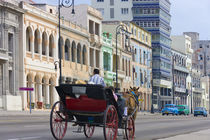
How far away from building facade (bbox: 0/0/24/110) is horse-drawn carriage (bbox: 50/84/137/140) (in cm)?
3474

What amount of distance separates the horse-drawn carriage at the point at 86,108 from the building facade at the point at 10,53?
34744 mm

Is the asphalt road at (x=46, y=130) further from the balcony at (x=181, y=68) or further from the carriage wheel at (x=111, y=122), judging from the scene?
the balcony at (x=181, y=68)

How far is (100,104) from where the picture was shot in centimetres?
1386

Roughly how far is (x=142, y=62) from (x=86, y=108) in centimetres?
7984

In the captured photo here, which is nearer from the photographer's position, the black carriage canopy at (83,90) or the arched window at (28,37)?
the black carriage canopy at (83,90)

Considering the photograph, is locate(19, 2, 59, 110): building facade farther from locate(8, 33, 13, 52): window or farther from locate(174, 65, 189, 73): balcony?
locate(174, 65, 189, 73): balcony

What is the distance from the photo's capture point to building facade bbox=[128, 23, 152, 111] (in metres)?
88.9

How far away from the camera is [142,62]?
93.6m

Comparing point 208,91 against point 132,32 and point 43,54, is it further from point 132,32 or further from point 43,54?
point 43,54

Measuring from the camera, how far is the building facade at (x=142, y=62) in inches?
A: 3501

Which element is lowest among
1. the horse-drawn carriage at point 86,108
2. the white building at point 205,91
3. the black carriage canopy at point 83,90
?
the white building at point 205,91

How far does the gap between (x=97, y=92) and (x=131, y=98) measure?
134 inches

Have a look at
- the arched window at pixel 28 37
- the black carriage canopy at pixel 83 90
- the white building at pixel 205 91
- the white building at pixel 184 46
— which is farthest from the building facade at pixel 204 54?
the black carriage canopy at pixel 83 90

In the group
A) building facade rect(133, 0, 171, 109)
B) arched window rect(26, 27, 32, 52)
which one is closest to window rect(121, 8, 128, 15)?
building facade rect(133, 0, 171, 109)
